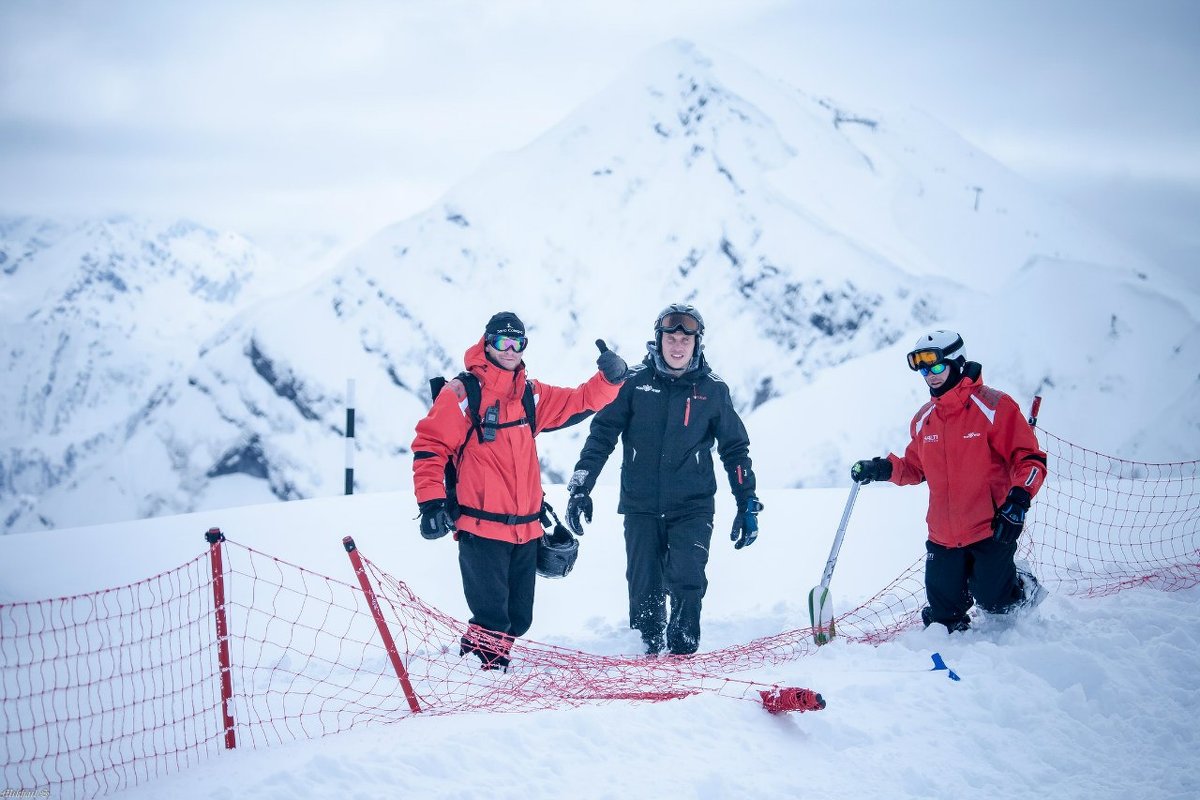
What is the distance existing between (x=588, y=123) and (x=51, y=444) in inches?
3005

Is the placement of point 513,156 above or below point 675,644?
above

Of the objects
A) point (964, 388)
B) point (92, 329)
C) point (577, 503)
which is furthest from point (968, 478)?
point (92, 329)

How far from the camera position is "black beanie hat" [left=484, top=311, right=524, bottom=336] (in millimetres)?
3814

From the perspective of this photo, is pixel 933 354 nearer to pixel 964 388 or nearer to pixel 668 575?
pixel 964 388

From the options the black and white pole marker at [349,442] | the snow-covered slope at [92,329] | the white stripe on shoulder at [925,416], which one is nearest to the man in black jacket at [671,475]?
the white stripe on shoulder at [925,416]

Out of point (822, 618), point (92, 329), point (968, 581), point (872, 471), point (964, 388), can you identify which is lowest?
point (822, 618)

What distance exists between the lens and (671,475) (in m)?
4.07

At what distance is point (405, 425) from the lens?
78.8ft

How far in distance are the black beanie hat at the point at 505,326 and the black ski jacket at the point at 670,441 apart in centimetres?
73

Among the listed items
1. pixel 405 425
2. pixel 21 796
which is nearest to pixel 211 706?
pixel 21 796

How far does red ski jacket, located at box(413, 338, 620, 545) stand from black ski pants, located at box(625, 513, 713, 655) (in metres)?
0.61

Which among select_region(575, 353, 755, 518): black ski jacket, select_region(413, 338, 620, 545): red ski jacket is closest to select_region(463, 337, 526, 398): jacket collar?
select_region(413, 338, 620, 545): red ski jacket

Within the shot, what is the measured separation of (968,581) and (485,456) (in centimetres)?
258

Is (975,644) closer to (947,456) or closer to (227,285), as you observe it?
(947,456)
